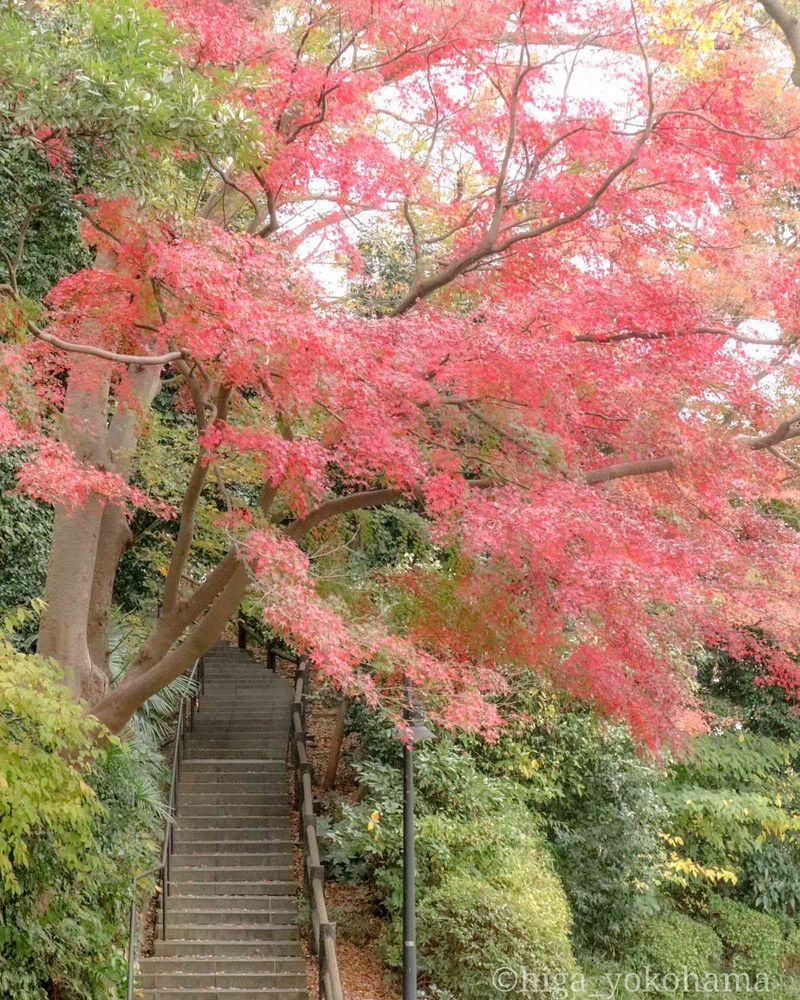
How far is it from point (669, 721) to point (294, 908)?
557 centimetres

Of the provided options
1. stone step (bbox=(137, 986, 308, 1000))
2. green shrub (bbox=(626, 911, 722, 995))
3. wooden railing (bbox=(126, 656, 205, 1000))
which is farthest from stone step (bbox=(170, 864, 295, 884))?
green shrub (bbox=(626, 911, 722, 995))

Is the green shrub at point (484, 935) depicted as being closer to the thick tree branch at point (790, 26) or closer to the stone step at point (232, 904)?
the stone step at point (232, 904)

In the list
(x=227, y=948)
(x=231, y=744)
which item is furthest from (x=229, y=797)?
(x=227, y=948)

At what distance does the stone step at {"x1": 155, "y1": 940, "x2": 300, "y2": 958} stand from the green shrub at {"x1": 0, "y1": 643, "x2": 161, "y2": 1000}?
4.13ft

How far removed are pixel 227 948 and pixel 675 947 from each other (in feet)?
20.4

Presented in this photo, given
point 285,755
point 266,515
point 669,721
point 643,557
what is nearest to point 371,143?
point 266,515

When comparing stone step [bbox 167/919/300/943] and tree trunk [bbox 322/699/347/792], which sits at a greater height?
tree trunk [bbox 322/699/347/792]

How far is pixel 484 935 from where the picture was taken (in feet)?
34.4

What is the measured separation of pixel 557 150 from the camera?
33.4 ft

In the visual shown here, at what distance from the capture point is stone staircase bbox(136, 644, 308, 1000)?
11453 mm

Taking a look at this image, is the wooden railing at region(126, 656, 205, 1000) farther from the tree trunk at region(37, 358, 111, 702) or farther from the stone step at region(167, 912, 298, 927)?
the tree trunk at region(37, 358, 111, 702)

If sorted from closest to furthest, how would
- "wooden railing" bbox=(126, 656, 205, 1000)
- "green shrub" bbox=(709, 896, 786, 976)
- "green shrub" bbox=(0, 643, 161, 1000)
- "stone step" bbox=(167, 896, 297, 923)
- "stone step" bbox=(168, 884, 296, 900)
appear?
"green shrub" bbox=(0, 643, 161, 1000) < "wooden railing" bbox=(126, 656, 205, 1000) < "stone step" bbox=(167, 896, 297, 923) < "stone step" bbox=(168, 884, 296, 900) < "green shrub" bbox=(709, 896, 786, 976)

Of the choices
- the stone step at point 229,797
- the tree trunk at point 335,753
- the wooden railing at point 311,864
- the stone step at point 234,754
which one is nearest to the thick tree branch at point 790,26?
the wooden railing at point 311,864

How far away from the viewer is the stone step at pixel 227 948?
12.0 metres
